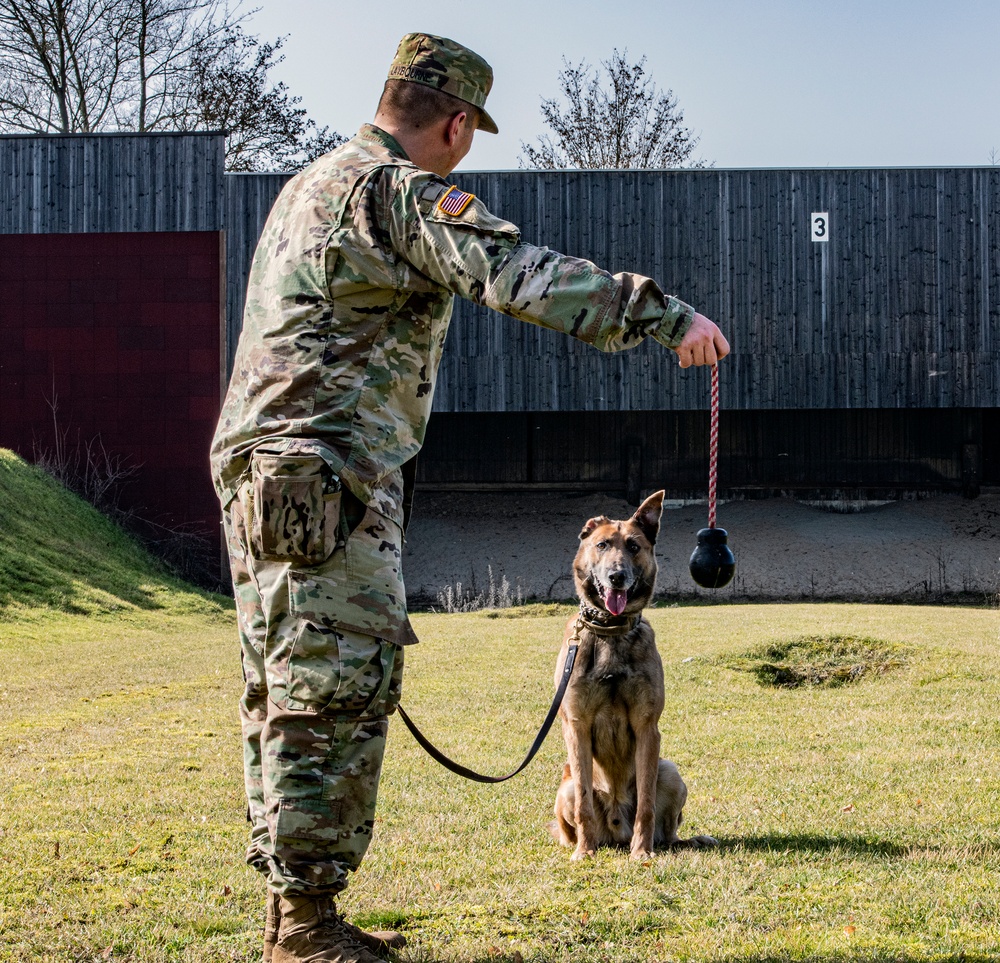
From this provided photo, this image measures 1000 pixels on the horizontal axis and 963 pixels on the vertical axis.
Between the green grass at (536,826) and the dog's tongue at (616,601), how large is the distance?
3.35ft

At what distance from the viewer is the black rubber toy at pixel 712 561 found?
4.27 meters

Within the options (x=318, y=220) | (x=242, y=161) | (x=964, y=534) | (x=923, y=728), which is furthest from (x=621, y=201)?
(x=318, y=220)

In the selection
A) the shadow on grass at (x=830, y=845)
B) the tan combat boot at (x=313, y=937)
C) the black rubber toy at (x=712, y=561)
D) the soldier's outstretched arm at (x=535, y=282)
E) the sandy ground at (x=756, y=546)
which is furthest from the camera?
the sandy ground at (x=756, y=546)

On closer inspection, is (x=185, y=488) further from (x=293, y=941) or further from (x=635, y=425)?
(x=293, y=941)

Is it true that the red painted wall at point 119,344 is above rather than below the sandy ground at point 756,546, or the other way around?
above

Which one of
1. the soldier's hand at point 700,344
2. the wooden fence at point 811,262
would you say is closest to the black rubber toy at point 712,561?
the soldier's hand at point 700,344

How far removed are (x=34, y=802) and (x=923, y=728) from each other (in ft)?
19.5

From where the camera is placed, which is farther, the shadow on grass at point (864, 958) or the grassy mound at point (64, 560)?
the grassy mound at point (64, 560)

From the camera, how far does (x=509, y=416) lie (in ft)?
85.0

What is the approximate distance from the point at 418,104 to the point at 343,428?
39.5 inches

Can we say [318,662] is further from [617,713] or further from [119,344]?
[119,344]

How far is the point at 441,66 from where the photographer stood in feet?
10.6

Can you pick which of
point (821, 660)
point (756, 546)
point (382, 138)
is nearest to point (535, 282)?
point (382, 138)

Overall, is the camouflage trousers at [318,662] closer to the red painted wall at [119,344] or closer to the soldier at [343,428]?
the soldier at [343,428]
